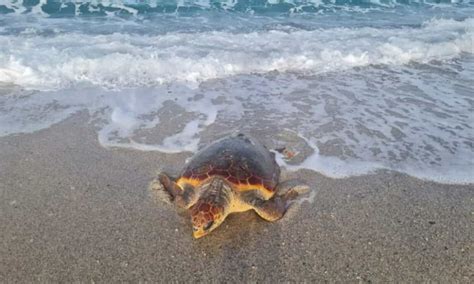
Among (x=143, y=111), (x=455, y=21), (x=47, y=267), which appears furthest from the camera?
(x=455, y=21)

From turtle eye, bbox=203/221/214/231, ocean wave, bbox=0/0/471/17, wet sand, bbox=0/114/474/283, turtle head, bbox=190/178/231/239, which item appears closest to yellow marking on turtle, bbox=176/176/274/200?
turtle head, bbox=190/178/231/239

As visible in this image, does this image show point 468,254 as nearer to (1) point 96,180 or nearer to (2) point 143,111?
(1) point 96,180

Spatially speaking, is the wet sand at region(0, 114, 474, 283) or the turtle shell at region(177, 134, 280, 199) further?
the turtle shell at region(177, 134, 280, 199)

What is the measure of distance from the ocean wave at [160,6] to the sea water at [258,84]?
0.32 metres

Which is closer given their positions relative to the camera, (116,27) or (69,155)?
(69,155)

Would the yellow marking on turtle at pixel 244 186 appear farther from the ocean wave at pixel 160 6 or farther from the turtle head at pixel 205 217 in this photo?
the ocean wave at pixel 160 6

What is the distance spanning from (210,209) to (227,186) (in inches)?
14.7

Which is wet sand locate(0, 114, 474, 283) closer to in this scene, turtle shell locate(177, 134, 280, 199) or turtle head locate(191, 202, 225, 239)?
turtle head locate(191, 202, 225, 239)

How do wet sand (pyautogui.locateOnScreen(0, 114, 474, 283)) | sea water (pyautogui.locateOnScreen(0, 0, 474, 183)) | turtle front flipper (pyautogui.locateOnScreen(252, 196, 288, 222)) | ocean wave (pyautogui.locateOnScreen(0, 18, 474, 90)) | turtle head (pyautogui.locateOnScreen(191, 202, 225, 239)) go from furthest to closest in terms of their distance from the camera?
1. ocean wave (pyautogui.locateOnScreen(0, 18, 474, 90))
2. sea water (pyautogui.locateOnScreen(0, 0, 474, 183))
3. turtle front flipper (pyautogui.locateOnScreen(252, 196, 288, 222))
4. turtle head (pyautogui.locateOnScreen(191, 202, 225, 239))
5. wet sand (pyautogui.locateOnScreen(0, 114, 474, 283))

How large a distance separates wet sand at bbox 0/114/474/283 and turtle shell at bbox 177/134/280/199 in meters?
0.29

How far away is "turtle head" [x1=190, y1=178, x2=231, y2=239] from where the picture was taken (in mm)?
3223

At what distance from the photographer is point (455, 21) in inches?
480

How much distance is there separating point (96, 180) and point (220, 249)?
1596 millimetres

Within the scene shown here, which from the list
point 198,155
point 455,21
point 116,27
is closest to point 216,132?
point 198,155
